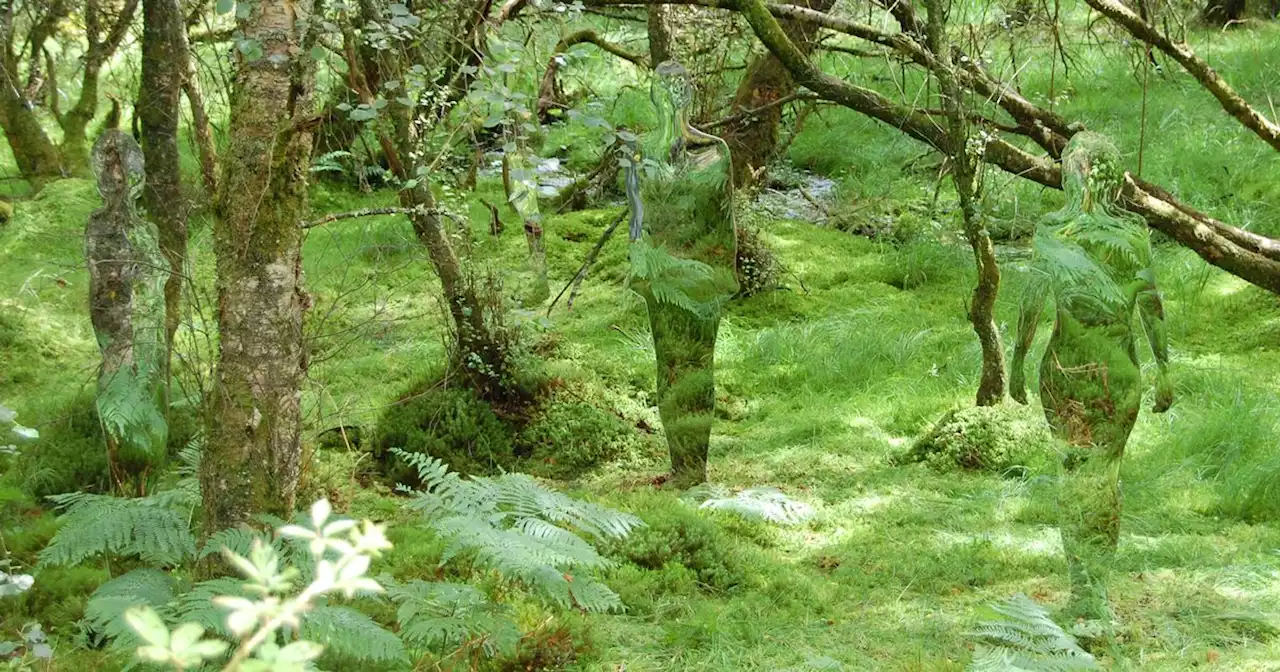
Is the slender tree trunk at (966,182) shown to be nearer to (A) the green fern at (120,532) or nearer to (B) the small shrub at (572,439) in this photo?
(B) the small shrub at (572,439)

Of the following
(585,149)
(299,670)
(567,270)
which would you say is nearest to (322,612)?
(299,670)

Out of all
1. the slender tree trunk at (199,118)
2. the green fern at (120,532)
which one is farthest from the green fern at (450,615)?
the slender tree trunk at (199,118)

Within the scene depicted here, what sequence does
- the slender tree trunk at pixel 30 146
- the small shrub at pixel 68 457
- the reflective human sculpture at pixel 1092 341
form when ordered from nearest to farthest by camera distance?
the reflective human sculpture at pixel 1092 341 → the small shrub at pixel 68 457 → the slender tree trunk at pixel 30 146

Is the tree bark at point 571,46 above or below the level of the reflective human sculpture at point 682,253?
above

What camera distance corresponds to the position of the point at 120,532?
2979mm

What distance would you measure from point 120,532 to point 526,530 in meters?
1.10

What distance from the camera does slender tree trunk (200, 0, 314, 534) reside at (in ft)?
9.17

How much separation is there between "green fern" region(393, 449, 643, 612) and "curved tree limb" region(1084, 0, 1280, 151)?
3.00 m

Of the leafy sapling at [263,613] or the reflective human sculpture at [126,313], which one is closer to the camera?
the leafy sapling at [263,613]

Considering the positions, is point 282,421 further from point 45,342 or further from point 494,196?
point 494,196

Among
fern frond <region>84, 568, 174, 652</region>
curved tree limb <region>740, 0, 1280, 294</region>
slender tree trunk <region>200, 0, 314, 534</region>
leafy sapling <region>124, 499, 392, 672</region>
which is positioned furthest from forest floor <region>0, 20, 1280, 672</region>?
leafy sapling <region>124, 499, 392, 672</region>

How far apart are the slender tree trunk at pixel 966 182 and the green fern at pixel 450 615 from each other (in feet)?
9.14

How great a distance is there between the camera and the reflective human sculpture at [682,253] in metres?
4.62

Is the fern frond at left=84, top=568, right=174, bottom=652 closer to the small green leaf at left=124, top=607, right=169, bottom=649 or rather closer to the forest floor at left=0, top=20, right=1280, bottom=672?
the forest floor at left=0, top=20, right=1280, bottom=672
